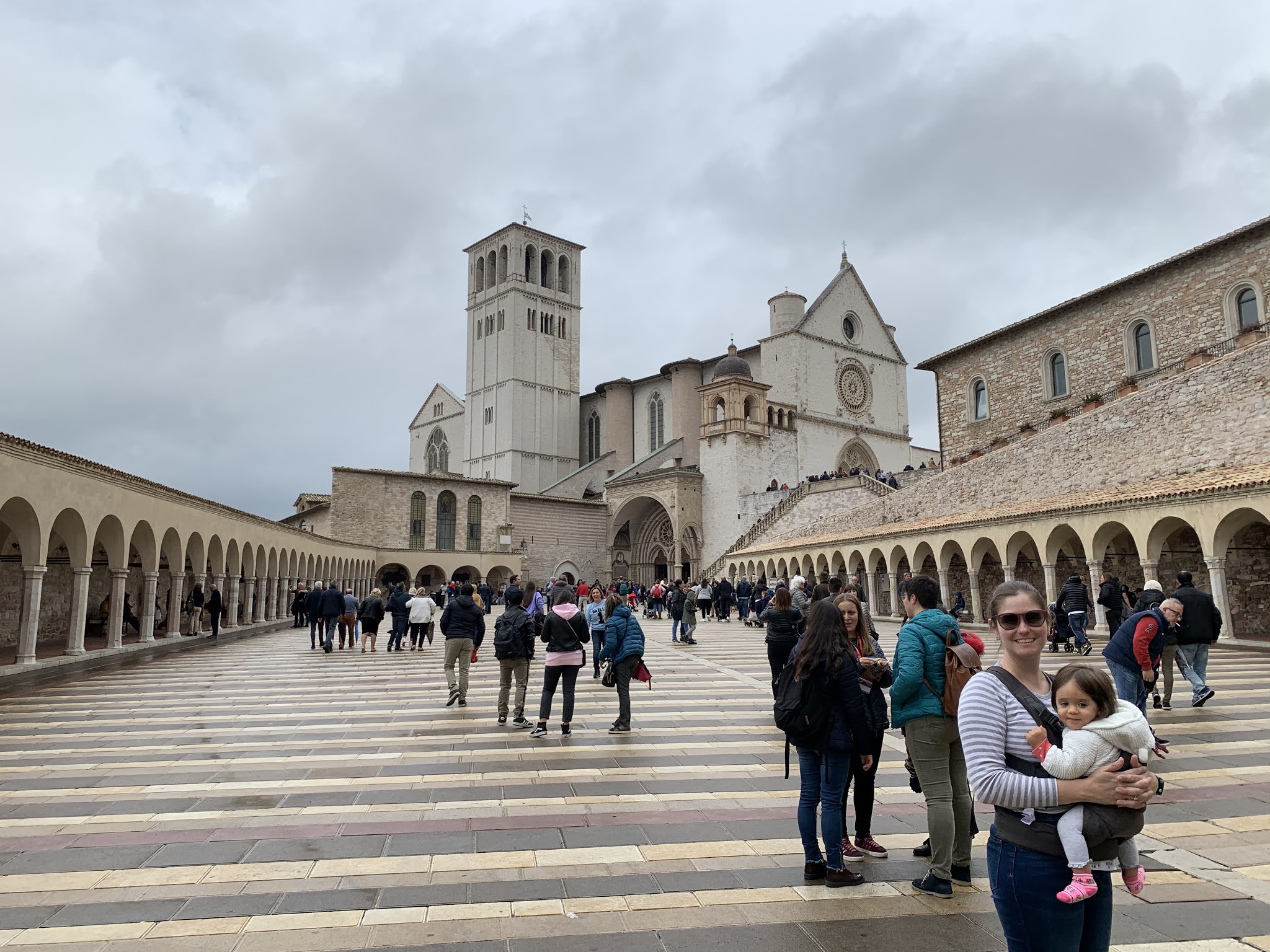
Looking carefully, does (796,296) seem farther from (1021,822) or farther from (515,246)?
(1021,822)

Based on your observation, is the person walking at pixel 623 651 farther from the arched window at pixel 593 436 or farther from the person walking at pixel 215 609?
the arched window at pixel 593 436

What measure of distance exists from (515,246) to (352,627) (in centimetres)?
4770

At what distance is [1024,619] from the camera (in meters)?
2.77

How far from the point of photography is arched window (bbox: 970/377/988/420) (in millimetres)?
34531

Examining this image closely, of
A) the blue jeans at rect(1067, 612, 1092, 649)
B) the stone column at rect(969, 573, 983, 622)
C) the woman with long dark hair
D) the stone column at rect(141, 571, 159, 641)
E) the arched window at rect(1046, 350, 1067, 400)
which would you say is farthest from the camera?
the arched window at rect(1046, 350, 1067, 400)

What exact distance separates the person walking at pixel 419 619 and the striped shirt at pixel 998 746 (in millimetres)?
16921

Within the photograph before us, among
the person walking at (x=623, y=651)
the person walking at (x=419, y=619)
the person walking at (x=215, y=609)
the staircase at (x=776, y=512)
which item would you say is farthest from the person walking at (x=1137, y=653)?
the staircase at (x=776, y=512)

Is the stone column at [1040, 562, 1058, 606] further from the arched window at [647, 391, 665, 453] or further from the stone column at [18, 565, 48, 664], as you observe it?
the arched window at [647, 391, 665, 453]

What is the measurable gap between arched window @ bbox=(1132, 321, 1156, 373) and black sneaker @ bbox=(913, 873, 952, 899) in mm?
27368

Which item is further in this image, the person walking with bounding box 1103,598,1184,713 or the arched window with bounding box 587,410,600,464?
the arched window with bounding box 587,410,600,464

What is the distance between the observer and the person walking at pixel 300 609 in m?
26.2

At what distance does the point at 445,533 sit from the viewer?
157 feet

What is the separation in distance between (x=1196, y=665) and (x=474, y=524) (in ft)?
138

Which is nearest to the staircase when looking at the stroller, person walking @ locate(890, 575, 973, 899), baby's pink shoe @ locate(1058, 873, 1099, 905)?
the stroller
